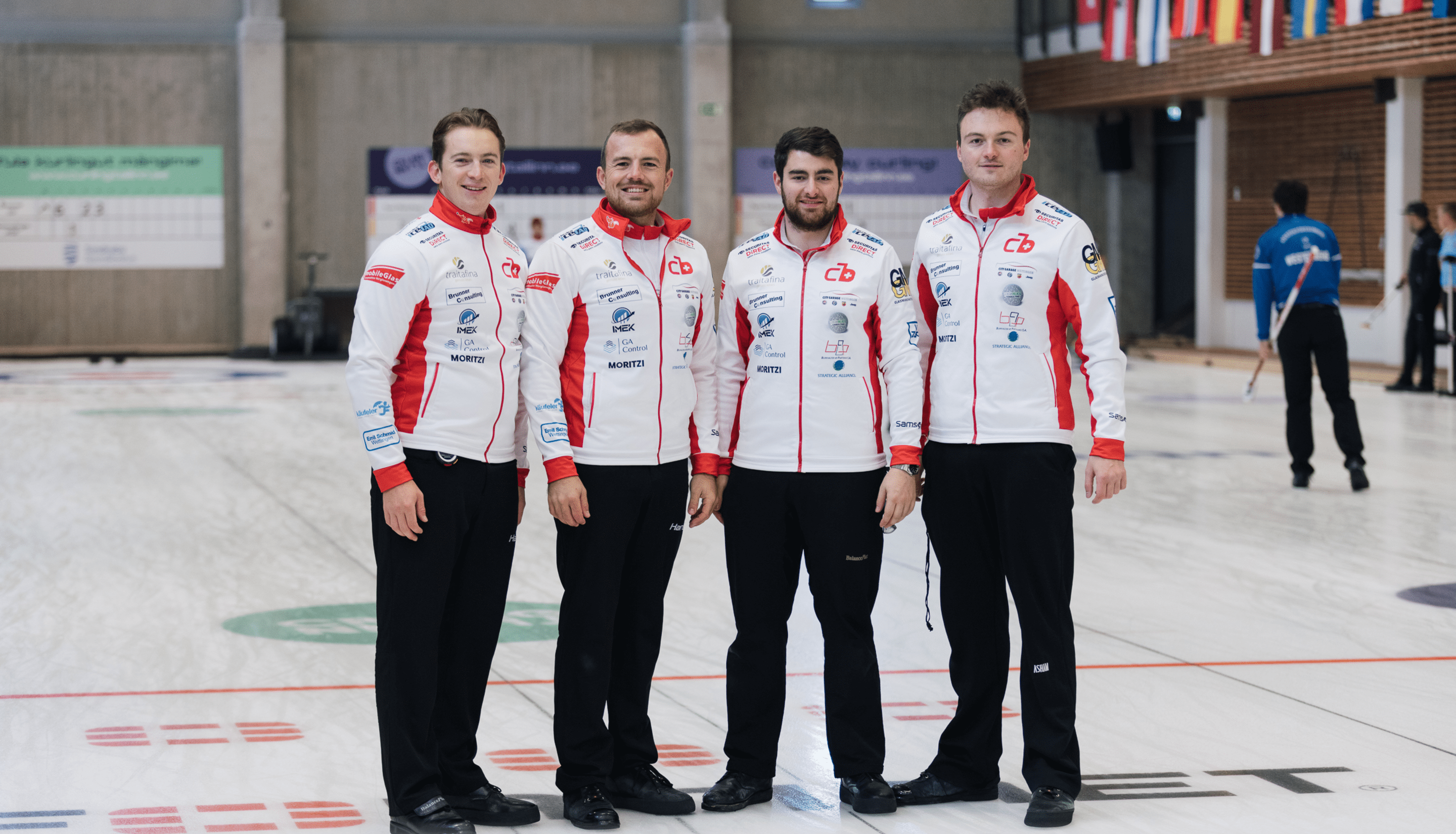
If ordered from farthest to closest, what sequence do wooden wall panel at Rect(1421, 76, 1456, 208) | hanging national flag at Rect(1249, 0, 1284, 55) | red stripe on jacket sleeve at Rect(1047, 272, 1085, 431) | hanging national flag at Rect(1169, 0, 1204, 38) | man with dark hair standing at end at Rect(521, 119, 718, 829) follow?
1. hanging national flag at Rect(1169, 0, 1204, 38)
2. wooden wall panel at Rect(1421, 76, 1456, 208)
3. hanging national flag at Rect(1249, 0, 1284, 55)
4. red stripe on jacket sleeve at Rect(1047, 272, 1085, 431)
5. man with dark hair standing at end at Rect(521, 119, 718, 829)

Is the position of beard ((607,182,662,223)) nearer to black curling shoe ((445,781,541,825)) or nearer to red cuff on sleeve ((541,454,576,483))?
red cuff on sleeve ((541,454,576,483))

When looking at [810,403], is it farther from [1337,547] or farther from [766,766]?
[1337,547]

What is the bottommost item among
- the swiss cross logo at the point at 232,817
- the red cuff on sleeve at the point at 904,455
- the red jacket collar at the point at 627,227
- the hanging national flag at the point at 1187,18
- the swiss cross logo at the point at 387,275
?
the swiss cross logo at the point at 232,817

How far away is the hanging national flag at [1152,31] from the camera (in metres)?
20.6

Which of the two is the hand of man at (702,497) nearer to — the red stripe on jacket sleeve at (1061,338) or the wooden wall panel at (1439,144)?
the red stripe on jacket sleeve at (1061,338)

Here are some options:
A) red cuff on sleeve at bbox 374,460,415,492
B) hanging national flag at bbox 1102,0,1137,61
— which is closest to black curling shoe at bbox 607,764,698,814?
red cuff on sleeve at bbox 374,460,415,492

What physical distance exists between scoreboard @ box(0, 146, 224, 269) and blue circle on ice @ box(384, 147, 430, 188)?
2491 mm

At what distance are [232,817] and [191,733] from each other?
93 cm

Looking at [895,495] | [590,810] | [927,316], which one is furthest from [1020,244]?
[590,810]

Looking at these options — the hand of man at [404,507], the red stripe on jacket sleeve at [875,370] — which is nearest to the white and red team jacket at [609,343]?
the hand of man at [404,507]

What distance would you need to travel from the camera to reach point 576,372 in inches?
170

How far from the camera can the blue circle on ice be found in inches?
984

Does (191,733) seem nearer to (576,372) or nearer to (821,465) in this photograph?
(576,372)

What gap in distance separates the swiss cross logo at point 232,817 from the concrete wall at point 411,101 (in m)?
21.2
